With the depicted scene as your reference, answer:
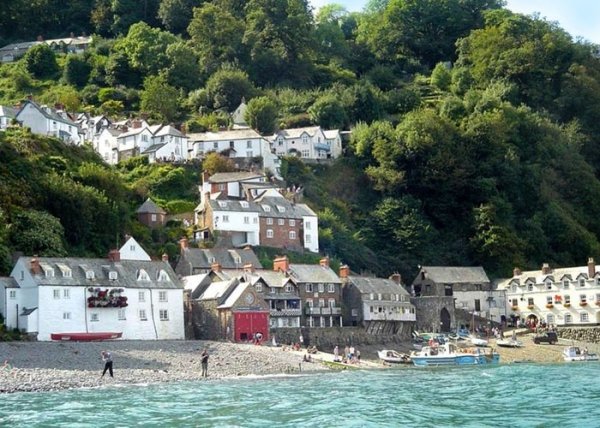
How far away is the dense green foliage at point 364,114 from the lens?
79.3 m

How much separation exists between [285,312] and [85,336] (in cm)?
1611

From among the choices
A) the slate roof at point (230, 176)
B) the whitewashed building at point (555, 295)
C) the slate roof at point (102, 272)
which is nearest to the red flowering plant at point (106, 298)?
the slate roof at point (102, 272)

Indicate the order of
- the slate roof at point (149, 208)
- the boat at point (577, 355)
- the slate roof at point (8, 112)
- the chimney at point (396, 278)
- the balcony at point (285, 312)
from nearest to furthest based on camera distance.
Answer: the boat at point (577, 355) → the balcony at point (285, 312) → the slate roof at point (149, 208) → the chimney at point (396, 278) → the slate roof at point (8, 112)

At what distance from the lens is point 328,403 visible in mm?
39125

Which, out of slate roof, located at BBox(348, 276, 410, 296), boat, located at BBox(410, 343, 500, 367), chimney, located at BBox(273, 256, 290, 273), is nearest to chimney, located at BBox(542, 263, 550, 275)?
slate roof, located at BBox(348, 276, 410, 296)

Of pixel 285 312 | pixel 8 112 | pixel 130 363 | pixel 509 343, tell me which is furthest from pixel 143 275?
pixel 8 112

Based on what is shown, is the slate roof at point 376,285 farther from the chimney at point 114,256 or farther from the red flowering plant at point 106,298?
the red flowering plant at point 106,298

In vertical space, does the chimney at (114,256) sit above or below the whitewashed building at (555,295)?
above

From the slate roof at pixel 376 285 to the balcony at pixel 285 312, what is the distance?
6097 millimetres

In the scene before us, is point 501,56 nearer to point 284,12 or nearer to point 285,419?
point 284,12

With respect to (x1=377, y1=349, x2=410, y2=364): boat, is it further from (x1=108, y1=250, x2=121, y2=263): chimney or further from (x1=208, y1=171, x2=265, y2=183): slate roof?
(x1=208, y1=171, x2=265, y2=183): slate roof

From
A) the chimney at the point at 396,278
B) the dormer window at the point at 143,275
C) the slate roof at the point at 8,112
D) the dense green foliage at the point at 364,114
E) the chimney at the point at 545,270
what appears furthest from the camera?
the slate roof at the point at 8,112

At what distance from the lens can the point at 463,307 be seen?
85375 millimetres

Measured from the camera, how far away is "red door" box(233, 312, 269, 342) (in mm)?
64062
